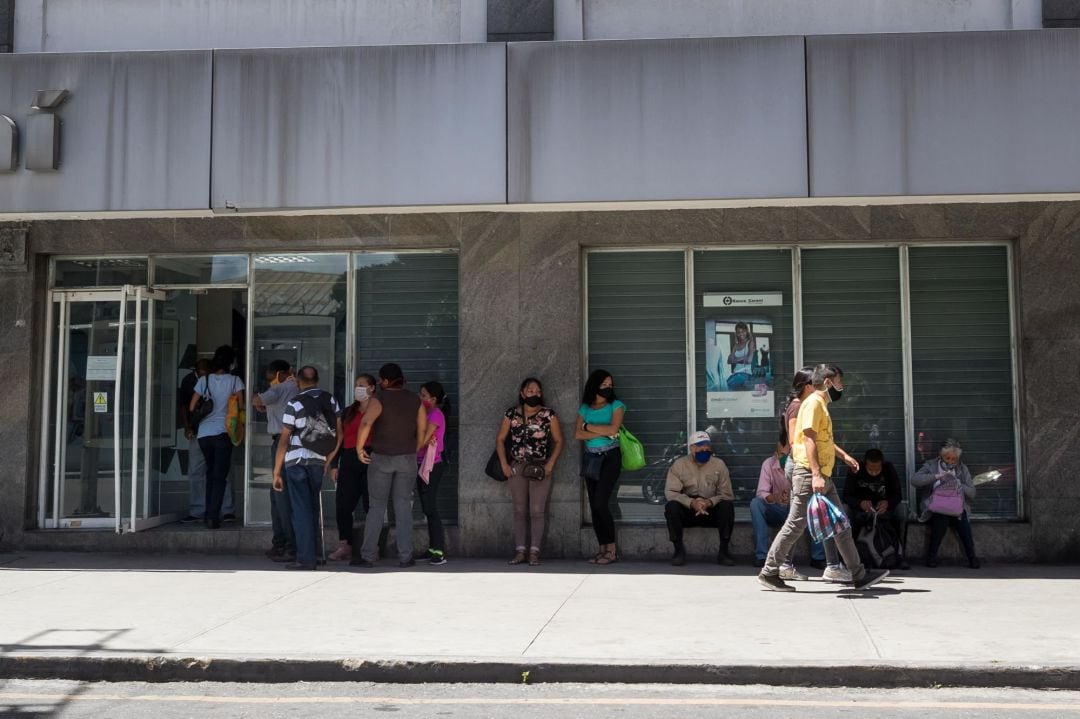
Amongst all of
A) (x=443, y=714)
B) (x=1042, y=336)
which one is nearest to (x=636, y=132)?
(x=1042, y=336)

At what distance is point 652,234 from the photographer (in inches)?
418

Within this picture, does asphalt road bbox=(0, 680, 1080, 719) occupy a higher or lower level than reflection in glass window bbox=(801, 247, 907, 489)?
lower

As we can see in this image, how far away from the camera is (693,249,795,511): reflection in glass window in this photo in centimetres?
1061

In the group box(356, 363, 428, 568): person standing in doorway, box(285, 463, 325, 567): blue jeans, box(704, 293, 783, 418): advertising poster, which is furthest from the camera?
box(704, 293, 783, 418): advertising poster

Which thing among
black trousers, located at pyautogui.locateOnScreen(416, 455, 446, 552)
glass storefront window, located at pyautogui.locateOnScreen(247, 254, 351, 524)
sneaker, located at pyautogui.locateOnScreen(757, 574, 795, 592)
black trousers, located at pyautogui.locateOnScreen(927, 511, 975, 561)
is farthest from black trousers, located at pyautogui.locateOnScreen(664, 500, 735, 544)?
glass storefront window, located at pyautogui.locateOnScreen(247, 254, 351, 524)

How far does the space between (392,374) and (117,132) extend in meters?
3.26

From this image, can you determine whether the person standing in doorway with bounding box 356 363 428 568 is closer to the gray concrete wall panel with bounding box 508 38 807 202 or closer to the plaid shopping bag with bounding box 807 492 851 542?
the gray concrete wall panel with bounding box 508 38 807 202

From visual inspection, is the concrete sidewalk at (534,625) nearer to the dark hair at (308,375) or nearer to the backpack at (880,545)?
the backpack at (880,545)

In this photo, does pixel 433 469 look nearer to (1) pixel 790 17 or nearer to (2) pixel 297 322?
(2) pixel 297 322

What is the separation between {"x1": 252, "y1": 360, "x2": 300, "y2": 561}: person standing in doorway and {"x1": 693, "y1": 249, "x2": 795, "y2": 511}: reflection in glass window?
159 inches

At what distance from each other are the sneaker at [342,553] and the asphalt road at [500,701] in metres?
4.05

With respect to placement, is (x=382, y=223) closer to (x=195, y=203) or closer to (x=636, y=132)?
(x=195, y=203)

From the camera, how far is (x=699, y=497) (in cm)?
1008

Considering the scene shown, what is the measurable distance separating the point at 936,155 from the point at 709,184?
6.26ft
